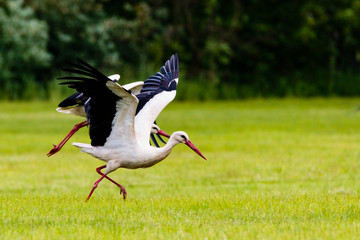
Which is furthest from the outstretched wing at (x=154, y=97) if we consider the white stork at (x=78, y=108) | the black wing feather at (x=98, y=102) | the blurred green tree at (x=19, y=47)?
the blurred green tree at (x=19, y=47)

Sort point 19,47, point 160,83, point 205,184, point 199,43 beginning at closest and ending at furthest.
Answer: point 160,83, point 205,184, point 19,47, point 199,43

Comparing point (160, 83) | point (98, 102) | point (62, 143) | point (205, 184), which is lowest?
point (205, 184)

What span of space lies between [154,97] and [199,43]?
29981mm

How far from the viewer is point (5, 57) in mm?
34062

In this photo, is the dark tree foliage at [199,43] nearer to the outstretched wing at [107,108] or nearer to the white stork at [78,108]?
the white stork at [78,108]

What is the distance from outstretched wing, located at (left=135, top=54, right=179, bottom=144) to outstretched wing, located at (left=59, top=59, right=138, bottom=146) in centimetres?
33

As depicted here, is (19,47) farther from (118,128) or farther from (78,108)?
(118,128)

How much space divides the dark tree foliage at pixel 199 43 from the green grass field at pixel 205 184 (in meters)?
8.37

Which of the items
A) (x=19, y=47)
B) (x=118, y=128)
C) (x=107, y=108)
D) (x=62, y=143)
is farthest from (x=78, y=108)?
(x=19, y=47)

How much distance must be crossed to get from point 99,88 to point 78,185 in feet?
13.6

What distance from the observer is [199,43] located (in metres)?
38.9

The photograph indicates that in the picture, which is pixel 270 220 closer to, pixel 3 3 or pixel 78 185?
pixel 78 185

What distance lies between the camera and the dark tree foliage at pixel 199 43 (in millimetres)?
34094

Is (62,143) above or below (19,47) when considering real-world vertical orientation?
above
